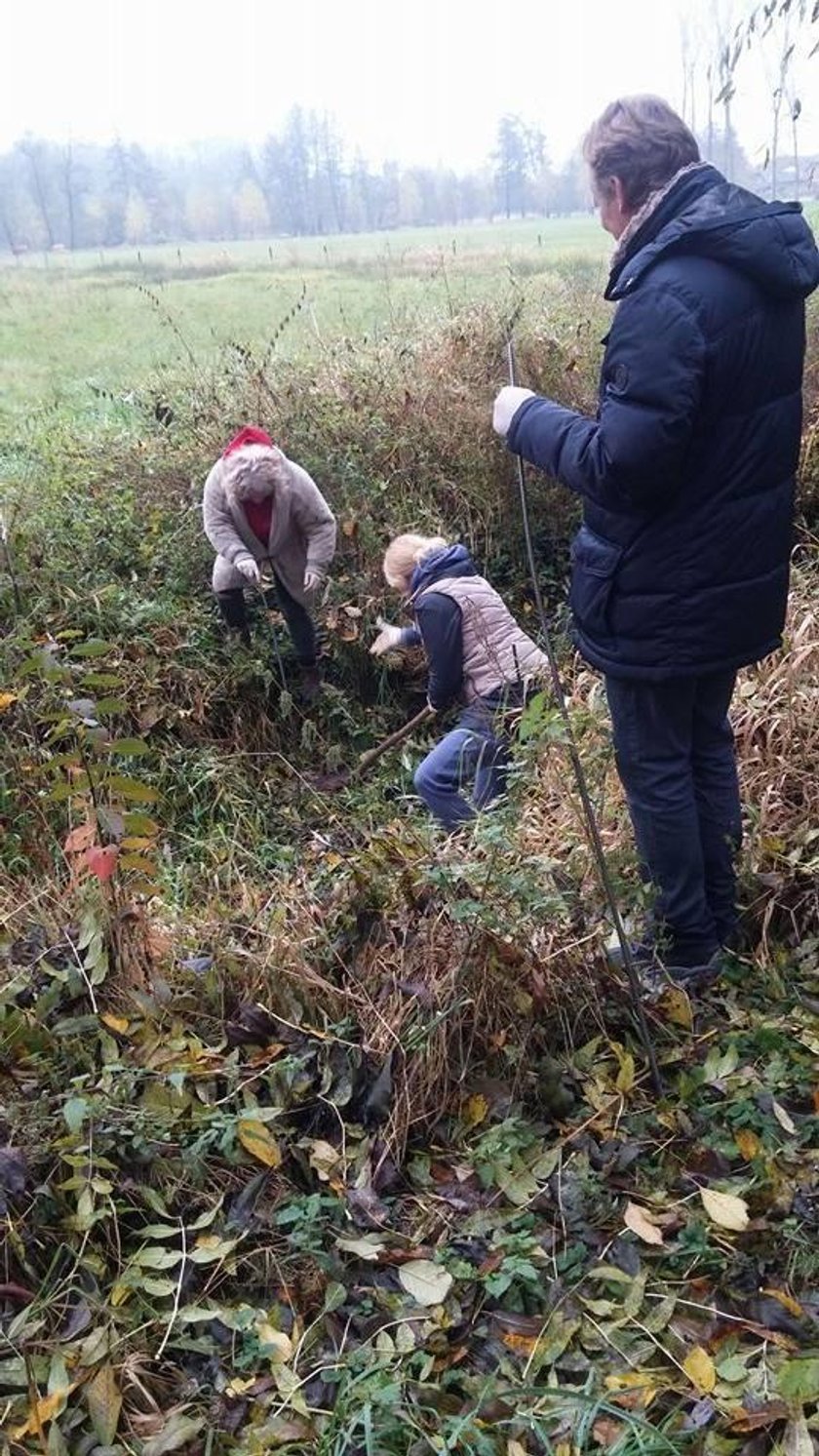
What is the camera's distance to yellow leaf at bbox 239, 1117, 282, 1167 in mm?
2016

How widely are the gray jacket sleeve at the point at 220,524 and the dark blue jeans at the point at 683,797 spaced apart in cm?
305

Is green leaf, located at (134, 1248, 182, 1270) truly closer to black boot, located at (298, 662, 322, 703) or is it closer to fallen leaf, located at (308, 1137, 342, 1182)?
fallen leaf, located at (308, 1137, 342, 1182)

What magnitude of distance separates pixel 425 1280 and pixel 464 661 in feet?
8.74

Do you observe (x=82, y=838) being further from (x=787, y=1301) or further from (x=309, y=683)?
(x=309, y=683)

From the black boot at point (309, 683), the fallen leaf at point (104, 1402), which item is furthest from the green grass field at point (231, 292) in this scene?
the fallen leaf at point (104, 1402)

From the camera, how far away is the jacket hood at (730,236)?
2.04 m

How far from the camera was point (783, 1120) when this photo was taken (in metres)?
2.11

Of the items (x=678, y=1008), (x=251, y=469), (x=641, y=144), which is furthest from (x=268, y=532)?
(x=678, y=1008)

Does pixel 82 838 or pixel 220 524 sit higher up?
pixel 220 524

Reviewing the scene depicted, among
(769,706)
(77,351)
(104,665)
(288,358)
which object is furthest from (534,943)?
(77,351)

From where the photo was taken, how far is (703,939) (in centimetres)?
265

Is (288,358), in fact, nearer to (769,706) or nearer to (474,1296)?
(769,706)

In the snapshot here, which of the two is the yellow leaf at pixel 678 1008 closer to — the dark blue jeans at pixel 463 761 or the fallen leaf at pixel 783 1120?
the fallen leaf at pixel 783 1120

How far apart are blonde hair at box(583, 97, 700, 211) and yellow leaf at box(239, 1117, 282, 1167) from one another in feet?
7.05
